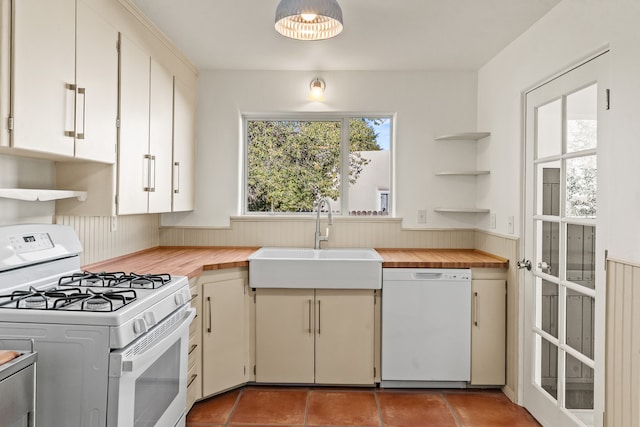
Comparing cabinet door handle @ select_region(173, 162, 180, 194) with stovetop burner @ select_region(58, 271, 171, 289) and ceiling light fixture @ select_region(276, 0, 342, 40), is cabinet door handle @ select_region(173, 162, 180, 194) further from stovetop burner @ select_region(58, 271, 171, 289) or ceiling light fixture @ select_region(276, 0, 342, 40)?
Answer: ceiling light fixture @ select_region(276, 0, 342, 40)

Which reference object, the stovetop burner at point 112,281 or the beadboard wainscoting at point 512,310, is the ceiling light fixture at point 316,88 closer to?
the beadboard wainscoting at point 512,310

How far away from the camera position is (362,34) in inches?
100

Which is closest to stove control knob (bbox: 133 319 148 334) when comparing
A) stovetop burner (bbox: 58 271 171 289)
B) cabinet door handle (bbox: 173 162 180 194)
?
stovetop burner (bbox: 58 271 171 289)

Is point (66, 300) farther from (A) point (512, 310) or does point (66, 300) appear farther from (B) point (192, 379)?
(A) point (512, 310)

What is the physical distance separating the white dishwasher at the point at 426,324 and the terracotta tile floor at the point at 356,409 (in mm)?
152

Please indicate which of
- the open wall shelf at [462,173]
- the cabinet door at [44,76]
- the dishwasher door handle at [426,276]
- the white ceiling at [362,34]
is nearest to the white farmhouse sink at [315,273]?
the dishwasher door handle at [426,276]

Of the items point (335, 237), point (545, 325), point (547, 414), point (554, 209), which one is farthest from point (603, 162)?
point (335, 237)

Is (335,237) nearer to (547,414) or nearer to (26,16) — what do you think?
(547,414)

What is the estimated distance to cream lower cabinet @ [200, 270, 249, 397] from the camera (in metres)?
2.51

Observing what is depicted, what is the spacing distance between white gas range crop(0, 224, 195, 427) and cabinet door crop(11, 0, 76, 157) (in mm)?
442

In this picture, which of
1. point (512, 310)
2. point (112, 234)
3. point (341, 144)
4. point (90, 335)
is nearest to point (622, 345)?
point (512, 310)

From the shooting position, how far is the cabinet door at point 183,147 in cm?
284

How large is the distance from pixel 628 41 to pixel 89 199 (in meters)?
2.54

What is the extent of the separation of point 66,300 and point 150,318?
295 millimetres
